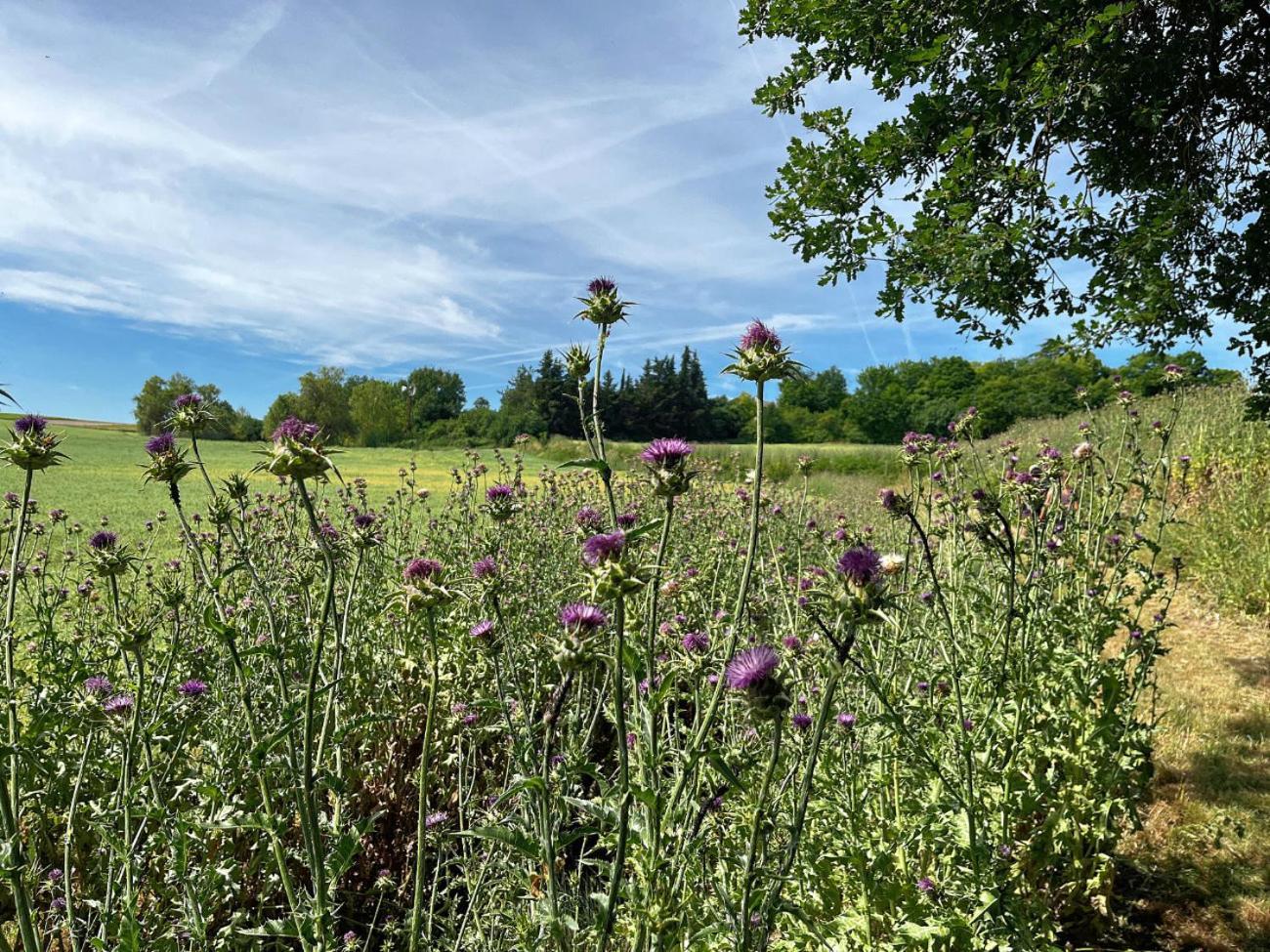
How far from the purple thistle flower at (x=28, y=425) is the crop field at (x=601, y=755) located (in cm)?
1

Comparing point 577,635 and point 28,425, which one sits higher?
point 28,425

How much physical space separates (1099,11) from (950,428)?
12.5ft

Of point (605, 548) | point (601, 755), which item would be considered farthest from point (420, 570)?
point (601, 755)

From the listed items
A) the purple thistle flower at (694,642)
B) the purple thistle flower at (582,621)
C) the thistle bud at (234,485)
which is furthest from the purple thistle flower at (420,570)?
the thistle bud at (234,485)

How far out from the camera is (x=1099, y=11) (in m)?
5.79

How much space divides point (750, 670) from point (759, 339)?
1197mm

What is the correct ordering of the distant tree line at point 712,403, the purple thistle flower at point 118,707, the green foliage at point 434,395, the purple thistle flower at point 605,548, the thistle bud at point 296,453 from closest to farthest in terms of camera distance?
the purple thistle flower at point 605,548 → the thistle bud at point 296,453 → the purple thistle flower at point 118,707 → the distant tree line at point 712,403 → the green foliage at point 434,395

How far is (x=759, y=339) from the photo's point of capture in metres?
2.46

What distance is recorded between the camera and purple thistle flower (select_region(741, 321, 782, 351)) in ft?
8.04

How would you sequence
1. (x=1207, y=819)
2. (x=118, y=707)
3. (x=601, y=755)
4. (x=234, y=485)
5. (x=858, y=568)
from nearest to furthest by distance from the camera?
(x=858, y=568) → (x=118, y=707) → (x=234, y=485) → (x=1207, y=819) → (x=601, y=755)

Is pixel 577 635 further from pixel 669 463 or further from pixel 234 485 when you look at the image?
pixel 234 485

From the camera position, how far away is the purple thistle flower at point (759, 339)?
8.04 feet

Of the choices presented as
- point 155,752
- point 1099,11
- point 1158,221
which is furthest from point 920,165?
point 155,752

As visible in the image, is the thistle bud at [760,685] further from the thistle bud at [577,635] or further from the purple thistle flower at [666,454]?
the purple thistle flower at [666,454]
